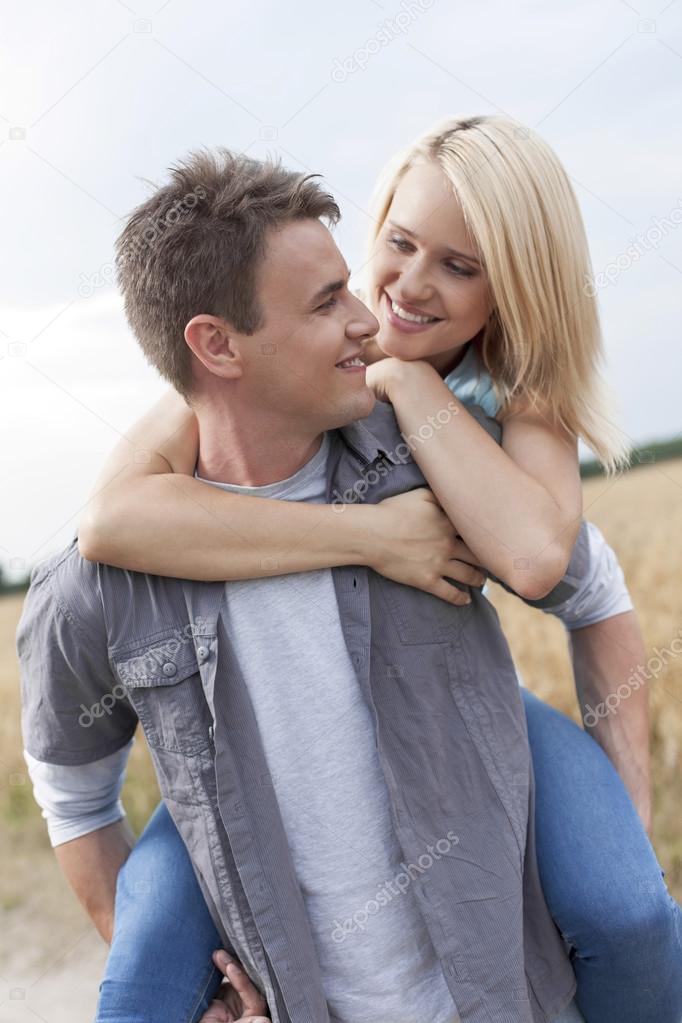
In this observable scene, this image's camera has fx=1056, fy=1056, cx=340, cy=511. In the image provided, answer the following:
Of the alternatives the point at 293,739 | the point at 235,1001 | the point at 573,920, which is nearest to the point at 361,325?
the point at 293,739

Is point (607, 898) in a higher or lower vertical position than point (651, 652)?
higher

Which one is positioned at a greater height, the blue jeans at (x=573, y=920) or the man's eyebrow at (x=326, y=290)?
the man's eyebrow at (x=326, y=290)

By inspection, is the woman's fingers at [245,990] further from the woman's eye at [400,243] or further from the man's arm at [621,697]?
the woman's eye at [400,243]

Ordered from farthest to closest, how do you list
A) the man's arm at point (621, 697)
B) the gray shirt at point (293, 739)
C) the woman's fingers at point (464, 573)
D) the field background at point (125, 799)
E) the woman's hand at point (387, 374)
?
the field background at point (125, 799) < the man's arm at point (621, 697) < the woman's hand at point (387, 374) < the woman's fingers at point (464, 573) < the gray shirt at point (293, 739)

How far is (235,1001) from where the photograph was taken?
181 centimetres

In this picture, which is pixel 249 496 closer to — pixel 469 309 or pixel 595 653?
pixel 469 309

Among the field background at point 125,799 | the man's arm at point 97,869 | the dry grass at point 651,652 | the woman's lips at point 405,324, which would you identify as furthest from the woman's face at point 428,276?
the field background at point 125,799

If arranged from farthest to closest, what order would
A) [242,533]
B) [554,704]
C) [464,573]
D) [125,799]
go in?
[125,799] → [554,704] → [464,573] → [242,533]

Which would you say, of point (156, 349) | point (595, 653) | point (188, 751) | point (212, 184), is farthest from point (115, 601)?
point (595, 653)

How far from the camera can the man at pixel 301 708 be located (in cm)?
167

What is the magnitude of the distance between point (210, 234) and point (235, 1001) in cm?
129

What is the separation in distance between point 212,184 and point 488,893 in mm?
1233

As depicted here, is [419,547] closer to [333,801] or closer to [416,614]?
[416,614]

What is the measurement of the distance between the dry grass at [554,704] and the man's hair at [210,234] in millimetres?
1806
